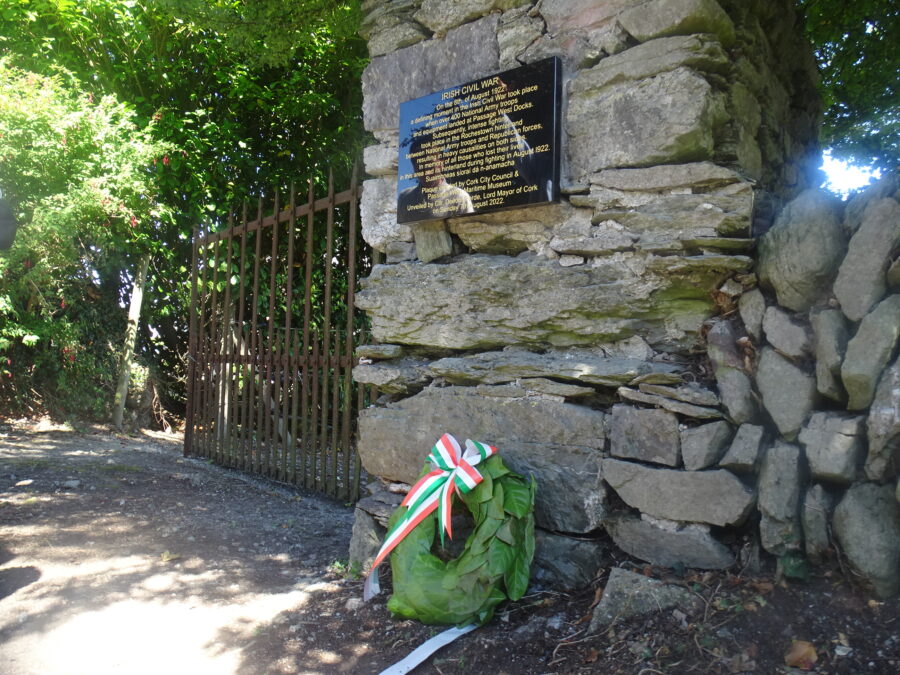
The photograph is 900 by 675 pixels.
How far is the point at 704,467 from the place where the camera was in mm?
2410

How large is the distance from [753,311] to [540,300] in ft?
2.68

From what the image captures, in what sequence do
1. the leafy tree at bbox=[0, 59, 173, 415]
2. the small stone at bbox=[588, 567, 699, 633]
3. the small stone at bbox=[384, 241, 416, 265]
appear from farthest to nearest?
1. the leafy tree at bbox=[0, 59, 173, 415]
2. the small stone at bbox=[384, 241, 416, 265]
3. the small stone at bbox=[588, 567, 699, 633]

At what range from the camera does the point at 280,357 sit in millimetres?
5062

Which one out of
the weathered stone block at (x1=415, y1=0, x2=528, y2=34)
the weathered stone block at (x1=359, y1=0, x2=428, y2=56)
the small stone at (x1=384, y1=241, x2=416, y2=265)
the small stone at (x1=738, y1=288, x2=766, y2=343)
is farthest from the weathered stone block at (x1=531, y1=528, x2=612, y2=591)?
the weathered stone block at (x1=359, y1=0, x2=428, y2=56)

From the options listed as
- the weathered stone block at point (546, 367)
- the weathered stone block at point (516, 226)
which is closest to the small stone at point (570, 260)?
the weathered stone block at point (516, 226)

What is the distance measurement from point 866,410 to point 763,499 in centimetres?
43

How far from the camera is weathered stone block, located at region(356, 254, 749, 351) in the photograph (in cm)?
262

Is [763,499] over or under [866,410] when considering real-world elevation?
under

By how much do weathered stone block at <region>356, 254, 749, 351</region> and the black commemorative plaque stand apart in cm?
28

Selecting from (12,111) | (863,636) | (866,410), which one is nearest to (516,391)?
(866,410)

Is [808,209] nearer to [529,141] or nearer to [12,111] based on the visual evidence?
[529,141]

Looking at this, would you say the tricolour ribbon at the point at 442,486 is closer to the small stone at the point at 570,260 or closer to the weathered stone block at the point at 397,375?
the weathered stone block at the point at 397,375

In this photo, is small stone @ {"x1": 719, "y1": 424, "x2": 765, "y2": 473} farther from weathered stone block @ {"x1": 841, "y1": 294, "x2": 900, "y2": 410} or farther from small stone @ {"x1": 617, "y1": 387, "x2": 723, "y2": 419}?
weathered stone block @ {"x1": 841, "y1": 294, "x2": 900, "y2": 410}

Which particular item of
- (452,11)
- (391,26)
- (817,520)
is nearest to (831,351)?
(817,520)
